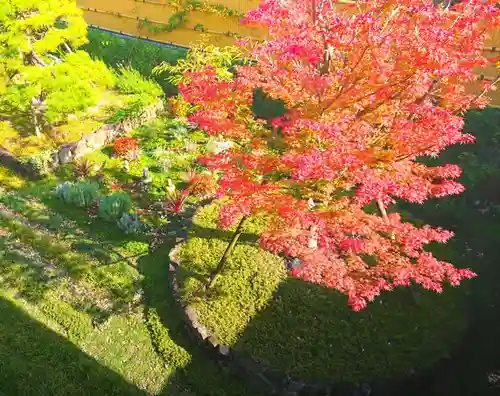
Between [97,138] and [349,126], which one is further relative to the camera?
[97,138]

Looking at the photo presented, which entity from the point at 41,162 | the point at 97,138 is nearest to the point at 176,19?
the point at 97,138

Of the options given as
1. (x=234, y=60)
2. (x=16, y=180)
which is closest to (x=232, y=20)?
(x=234, y=60)

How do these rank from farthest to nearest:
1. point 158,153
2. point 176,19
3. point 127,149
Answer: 1. point 176,19
2. point 158,153
3. point 127,149

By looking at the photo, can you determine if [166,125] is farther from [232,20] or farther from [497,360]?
[497,360]

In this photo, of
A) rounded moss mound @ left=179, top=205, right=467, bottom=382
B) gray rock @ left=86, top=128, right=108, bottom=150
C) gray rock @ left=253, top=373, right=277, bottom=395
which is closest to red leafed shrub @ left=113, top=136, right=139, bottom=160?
gray rock @ left=86, top=128, right=108, bottom=150

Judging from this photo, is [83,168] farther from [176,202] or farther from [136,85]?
[136,85]

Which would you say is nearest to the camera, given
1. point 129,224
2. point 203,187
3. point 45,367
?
point 45,367

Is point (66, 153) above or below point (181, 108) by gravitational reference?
below
